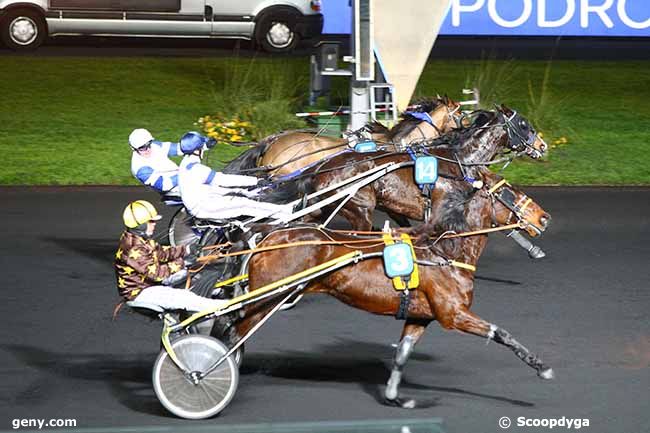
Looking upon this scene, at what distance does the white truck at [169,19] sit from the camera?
67.8ft

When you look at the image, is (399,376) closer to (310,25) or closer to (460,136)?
(460,136)

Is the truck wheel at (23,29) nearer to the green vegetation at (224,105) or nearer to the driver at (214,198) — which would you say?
the green vegetation at (224,105)

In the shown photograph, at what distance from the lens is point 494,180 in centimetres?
845

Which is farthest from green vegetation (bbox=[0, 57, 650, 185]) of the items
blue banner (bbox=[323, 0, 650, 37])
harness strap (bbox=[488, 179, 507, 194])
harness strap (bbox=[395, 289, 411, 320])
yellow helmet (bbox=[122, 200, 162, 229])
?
harness strap (bbox=[395, 289, 411, 320])

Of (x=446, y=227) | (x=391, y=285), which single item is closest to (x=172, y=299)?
(x=391, y=285)

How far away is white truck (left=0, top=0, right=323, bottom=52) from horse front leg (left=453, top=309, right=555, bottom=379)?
13.8 m

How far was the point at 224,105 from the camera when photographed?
1797cm

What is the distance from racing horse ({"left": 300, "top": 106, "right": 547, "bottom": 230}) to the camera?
33.8 ft

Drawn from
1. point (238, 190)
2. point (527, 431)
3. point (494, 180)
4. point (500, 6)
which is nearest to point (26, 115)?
point (500, 6)

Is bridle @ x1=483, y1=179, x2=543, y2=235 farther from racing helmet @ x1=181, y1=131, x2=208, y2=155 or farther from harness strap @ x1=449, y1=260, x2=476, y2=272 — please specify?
racing helmet @ x1=181, y1=131, x2=208, y2=155

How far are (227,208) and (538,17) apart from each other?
43.6ft

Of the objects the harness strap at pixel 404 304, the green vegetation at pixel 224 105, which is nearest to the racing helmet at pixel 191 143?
the harness strap at pixel 404 304

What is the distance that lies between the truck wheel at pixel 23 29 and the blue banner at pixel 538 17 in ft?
16.3

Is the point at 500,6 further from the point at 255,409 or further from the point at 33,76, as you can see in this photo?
the point at 255,409
